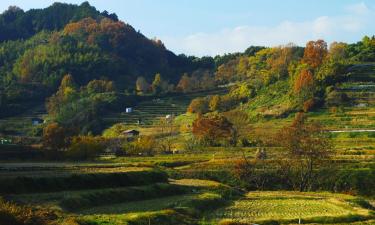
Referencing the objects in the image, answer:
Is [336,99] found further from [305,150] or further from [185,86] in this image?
[185,86]

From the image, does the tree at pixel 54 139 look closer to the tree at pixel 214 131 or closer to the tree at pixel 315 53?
the tree at pixel 214 131

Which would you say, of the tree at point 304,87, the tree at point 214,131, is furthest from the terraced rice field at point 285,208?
the tree at point 304,87

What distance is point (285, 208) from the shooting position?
3972 cm

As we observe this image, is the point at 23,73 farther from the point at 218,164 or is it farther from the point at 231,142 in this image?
the point at 218,164

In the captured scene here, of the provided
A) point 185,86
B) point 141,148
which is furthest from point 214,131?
point 185,86

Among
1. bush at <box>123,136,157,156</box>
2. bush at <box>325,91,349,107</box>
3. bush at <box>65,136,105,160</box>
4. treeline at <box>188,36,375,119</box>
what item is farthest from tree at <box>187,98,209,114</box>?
bush at <box>65,136,105,160</box>

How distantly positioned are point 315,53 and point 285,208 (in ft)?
331

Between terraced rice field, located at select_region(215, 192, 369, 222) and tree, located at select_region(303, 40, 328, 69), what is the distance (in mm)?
87784

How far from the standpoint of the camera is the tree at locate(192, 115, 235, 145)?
292 ft

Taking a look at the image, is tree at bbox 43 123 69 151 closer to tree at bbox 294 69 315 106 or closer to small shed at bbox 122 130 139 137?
small shed at bbox 122 130 139 137

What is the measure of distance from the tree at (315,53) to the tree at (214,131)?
155ft

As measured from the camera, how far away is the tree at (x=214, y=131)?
89062mm

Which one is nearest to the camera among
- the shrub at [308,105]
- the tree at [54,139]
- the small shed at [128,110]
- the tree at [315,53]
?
the tree at [54,139]

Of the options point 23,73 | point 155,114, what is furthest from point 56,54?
point 155,114
